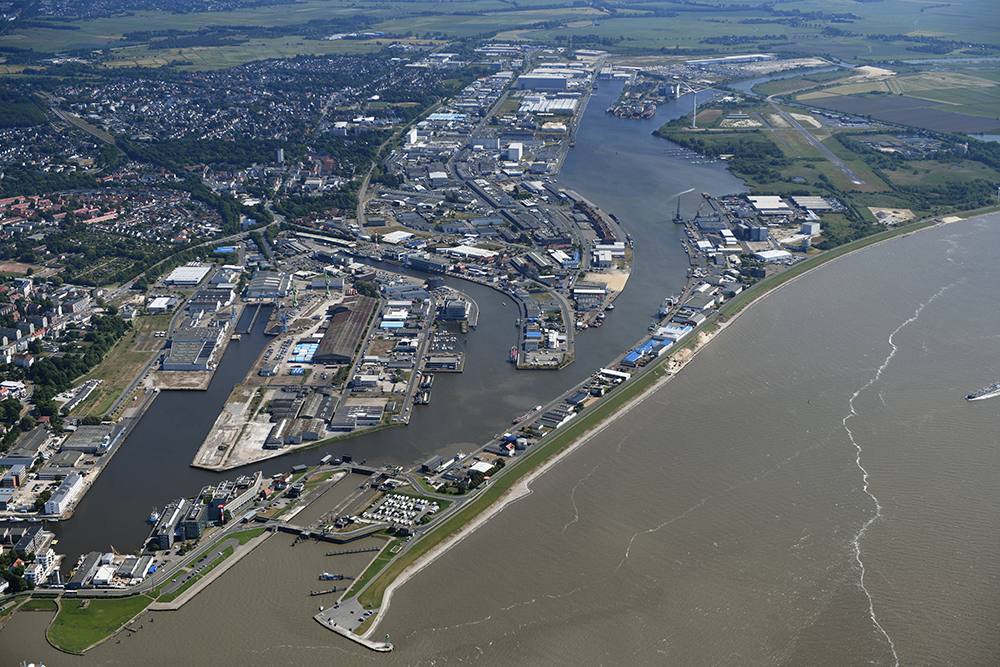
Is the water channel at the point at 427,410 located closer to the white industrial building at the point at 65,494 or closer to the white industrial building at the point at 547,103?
the white industrial building at the point at 65,494

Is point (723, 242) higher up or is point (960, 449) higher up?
point (960, 449)

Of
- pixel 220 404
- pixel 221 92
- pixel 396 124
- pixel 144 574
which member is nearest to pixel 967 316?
pixel 220 404

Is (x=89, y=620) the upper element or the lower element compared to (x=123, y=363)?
upper

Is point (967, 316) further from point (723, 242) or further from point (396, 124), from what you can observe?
point (396, 124)

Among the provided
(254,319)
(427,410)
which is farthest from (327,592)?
(254,319)

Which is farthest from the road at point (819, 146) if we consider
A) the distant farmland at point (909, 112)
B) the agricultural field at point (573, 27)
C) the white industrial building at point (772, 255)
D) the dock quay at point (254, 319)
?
the dock quay at point (254, 319)

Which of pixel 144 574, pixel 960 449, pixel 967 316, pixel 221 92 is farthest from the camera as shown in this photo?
pixel 221 92

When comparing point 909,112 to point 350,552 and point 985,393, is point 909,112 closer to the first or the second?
point 985,393
